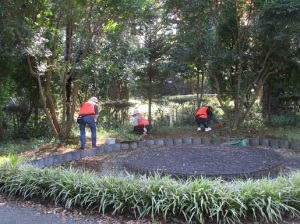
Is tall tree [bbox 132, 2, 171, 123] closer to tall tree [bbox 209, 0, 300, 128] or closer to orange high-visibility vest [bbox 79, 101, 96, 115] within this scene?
tall tree [bbox 209, 0, 300, 128]

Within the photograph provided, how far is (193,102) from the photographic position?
12.1 meters

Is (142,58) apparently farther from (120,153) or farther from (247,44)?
(120,153)

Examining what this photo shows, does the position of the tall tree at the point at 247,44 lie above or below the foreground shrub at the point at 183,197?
above

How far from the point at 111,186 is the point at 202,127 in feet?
22.8

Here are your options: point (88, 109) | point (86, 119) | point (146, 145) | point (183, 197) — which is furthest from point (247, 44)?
point (183, 197)

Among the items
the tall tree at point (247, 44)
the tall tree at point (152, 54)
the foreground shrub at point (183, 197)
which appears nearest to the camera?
the foreground shrub at point (183, 197)

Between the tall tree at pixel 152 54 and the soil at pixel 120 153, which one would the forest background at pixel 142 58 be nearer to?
the tall tree at pixel 152 54

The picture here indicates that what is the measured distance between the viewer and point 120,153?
8.17 m

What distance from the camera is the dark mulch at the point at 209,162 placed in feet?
17.7

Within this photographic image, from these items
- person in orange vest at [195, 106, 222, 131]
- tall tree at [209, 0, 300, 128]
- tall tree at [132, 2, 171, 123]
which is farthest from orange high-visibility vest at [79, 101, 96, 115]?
tall tree at [209, 0, 300, 128]

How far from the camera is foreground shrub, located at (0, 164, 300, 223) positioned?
362cm

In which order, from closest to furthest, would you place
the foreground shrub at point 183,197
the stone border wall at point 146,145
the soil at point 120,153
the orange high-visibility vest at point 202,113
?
the foreground shrub at point 183,197 → the soil at point 120,153 → the stone border wall at point 146,145 → the orange high-visibility vest at point 202,113

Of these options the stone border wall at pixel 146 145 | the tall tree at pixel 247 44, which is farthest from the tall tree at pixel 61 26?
the tall tree at pixel 247 44

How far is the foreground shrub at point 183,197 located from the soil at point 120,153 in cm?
17
